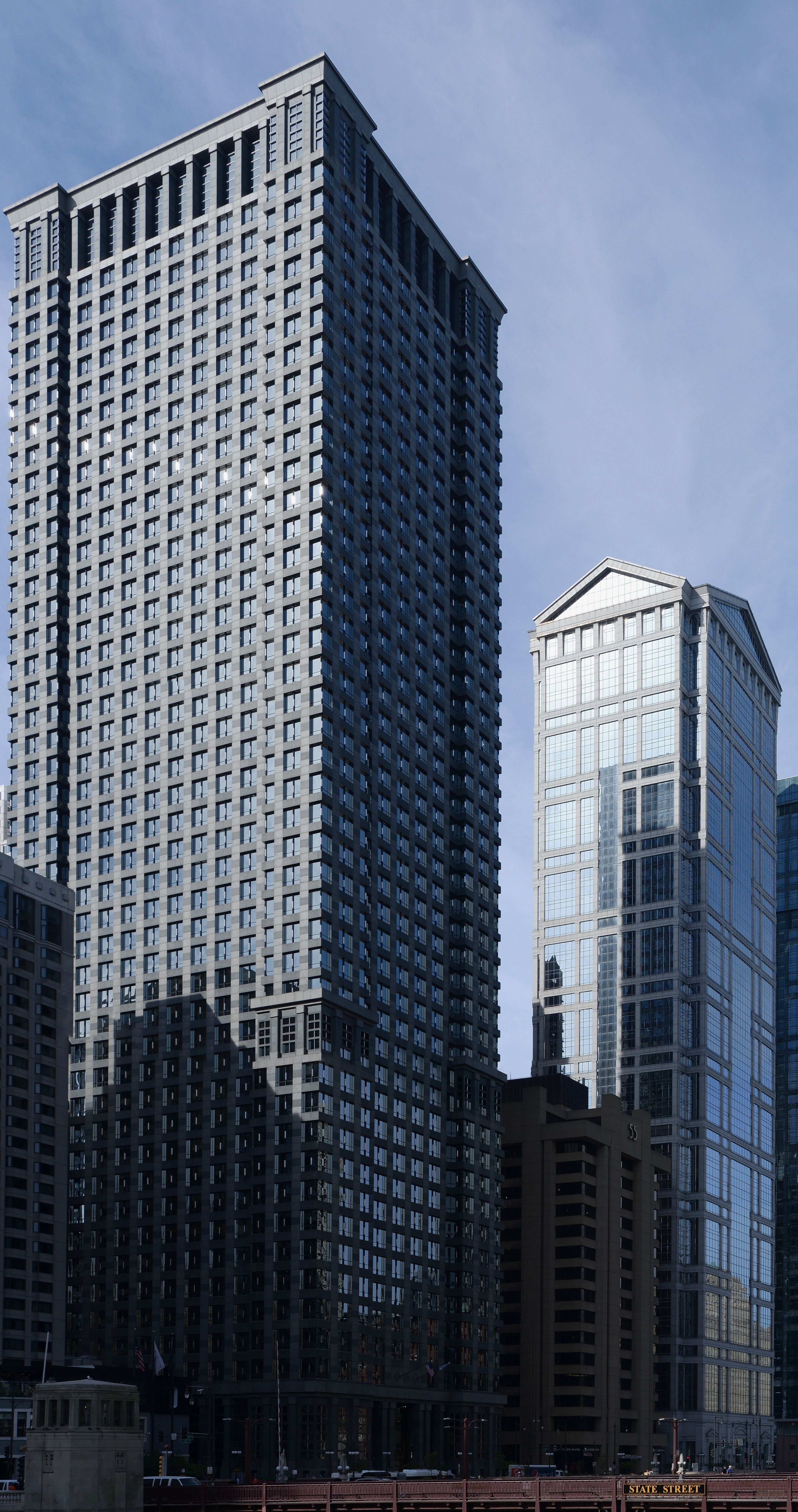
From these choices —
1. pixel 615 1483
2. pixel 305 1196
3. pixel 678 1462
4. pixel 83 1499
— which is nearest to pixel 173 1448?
pixel 305 1196

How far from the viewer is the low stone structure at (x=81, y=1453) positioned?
101062 mm

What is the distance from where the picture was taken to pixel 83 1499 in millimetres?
100875

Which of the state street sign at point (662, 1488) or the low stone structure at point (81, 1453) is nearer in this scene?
the state street sign at point (662, 1488)

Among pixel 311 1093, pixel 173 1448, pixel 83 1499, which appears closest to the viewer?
pixel 83 1499

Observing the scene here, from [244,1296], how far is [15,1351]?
24.7 m

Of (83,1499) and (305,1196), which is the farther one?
(305,1196)

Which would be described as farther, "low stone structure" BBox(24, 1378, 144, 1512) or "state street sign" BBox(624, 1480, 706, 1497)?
"low stone structure" BBox(24, 1378, 144, 1512)

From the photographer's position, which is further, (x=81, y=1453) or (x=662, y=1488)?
(x=81, y=1453)

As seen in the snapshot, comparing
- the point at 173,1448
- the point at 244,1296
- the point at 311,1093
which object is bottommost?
the point at 173,1448

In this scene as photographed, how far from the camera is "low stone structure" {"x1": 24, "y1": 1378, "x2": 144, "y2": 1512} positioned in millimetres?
101062

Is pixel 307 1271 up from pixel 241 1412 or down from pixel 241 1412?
up

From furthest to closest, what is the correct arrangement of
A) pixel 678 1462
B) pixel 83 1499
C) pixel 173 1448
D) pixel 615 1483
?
pixel 173 1448 < pixel 678 1462 < pixel 83 1499 < pixel 615 1483

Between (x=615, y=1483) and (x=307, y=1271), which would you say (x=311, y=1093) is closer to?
(x=307, y=1271)

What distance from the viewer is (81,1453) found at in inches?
4003
